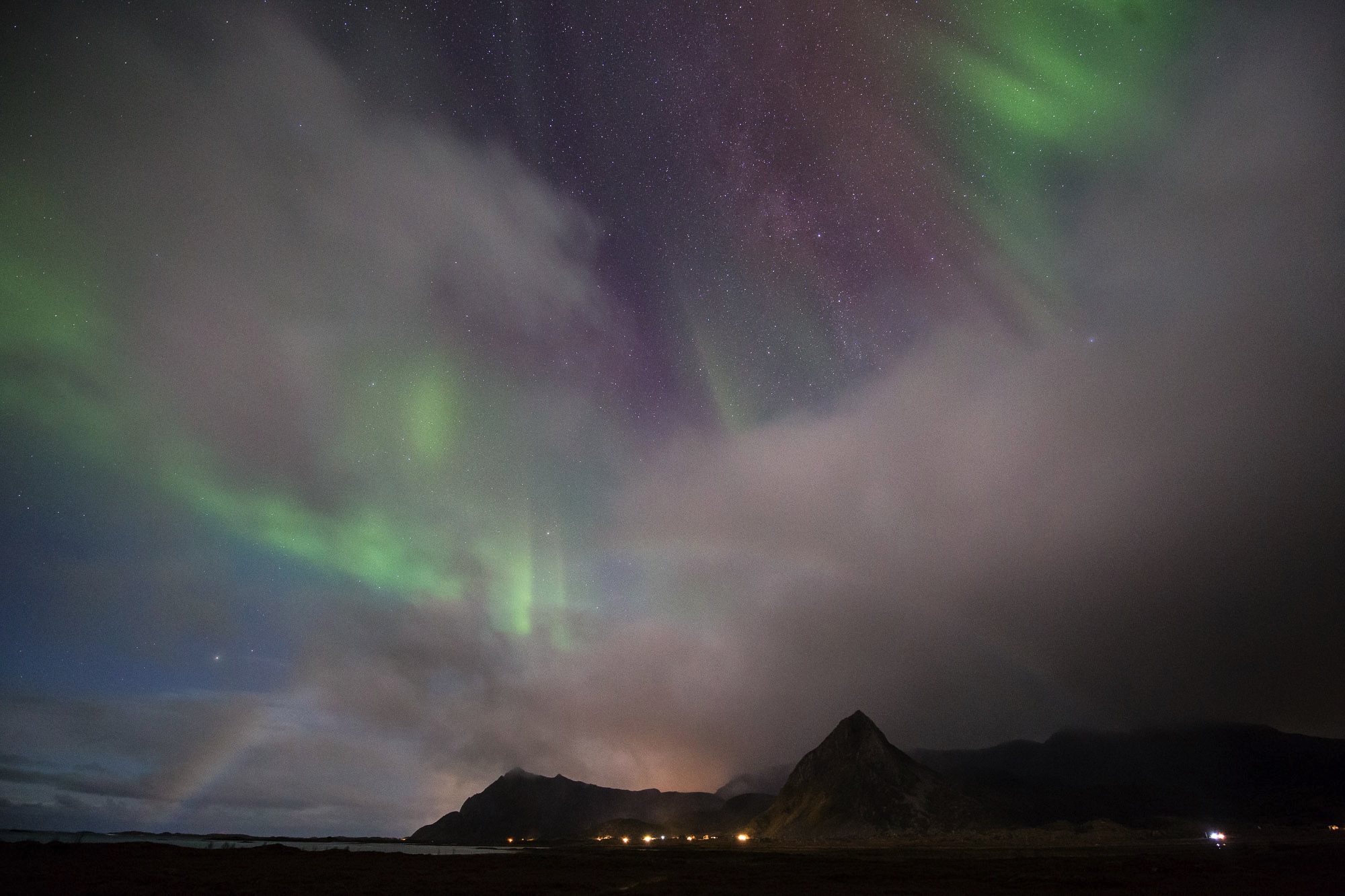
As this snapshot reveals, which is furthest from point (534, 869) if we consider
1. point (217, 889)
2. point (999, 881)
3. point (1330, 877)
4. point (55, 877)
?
point (1330, 877)

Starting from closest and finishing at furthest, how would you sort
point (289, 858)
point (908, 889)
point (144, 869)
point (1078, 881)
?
point (908, 889)
point (1078, 881)
point (144, 869)
point (289, 858)

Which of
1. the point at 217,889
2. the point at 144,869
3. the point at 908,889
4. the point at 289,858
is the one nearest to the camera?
the point at 217,889

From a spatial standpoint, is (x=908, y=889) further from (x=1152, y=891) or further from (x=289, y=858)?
(x=289, y=858)

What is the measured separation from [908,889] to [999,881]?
1259 cm

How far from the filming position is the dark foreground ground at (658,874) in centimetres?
5991

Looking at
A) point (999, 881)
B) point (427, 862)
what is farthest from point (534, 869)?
point (999, 881)

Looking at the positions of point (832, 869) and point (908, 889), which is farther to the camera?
point (832, 869)

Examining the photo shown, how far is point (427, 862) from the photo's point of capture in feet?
349

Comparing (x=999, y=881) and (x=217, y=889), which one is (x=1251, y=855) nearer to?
(x=999, y=881)

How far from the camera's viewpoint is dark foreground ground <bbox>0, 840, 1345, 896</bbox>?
197ft

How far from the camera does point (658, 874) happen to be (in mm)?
82625

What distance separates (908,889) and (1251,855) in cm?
7778

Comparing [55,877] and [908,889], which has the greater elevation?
[55,877]

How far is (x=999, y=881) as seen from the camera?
221 ft
